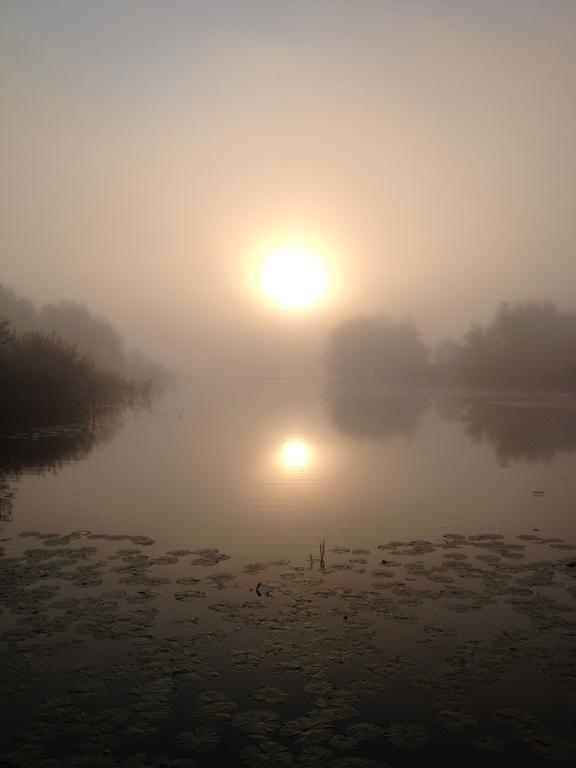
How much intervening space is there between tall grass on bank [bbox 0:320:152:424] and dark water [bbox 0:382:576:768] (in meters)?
15.7

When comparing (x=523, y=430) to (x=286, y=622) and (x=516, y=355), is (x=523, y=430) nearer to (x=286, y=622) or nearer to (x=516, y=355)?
(x=286, y=622)

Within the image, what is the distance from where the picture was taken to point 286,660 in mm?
6719

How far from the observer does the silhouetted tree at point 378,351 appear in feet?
399

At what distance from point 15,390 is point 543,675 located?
33214 millimetres

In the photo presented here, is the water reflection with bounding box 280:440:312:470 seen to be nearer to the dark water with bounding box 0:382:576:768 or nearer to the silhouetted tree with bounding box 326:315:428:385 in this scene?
the dark water with bounding box 0:382:576:768

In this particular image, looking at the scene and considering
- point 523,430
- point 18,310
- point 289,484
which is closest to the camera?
point 289,484

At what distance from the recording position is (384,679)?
6301 millimetres

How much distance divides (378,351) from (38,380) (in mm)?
96688

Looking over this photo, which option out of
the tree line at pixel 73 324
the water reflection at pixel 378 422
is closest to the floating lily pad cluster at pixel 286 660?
the water reflection at pixel 378 422

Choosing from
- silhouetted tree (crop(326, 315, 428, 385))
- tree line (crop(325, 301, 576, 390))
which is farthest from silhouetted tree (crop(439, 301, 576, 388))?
silhouetted tree (crop(326, 315, 428, 385))

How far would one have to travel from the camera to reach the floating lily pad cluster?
5125 mm

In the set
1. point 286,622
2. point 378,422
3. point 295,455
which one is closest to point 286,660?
point 286,622

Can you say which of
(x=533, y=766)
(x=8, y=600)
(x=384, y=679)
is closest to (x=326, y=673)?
(x=384, y=679)

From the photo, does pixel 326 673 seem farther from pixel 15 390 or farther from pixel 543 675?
pixel 15 390
